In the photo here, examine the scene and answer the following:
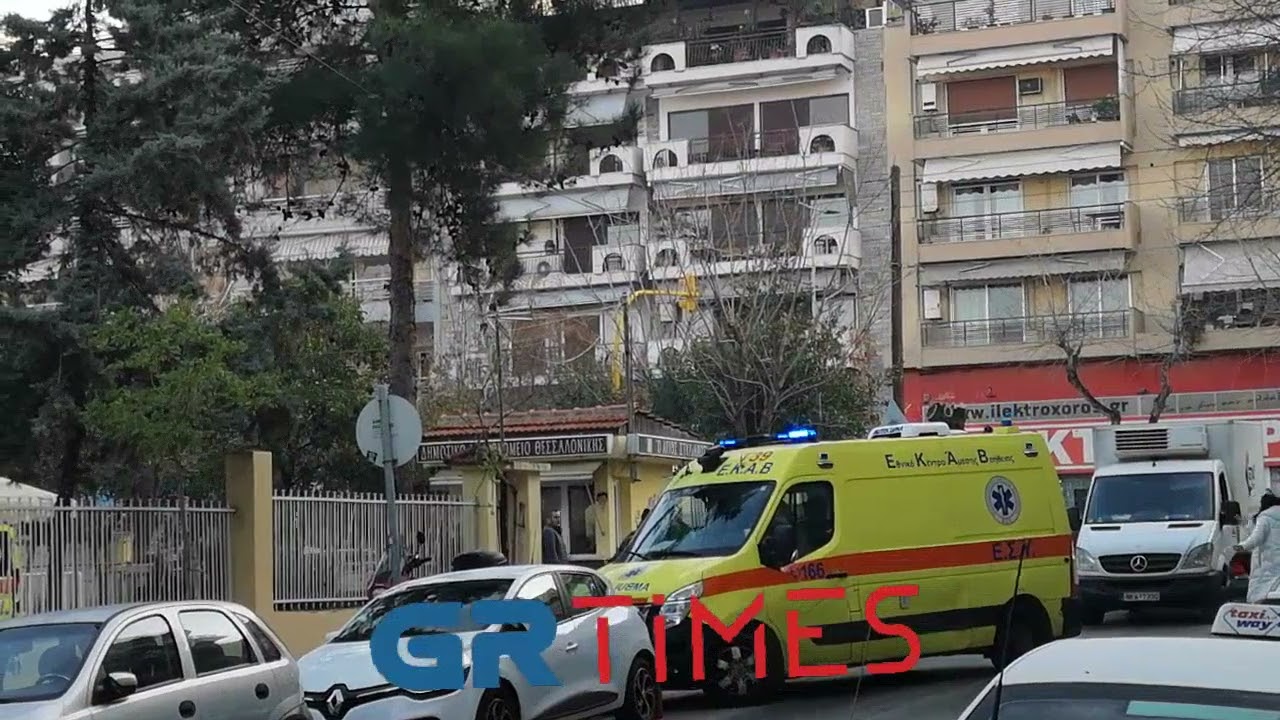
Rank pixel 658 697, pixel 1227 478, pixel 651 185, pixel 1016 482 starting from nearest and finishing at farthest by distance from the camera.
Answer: pixel 658 697 → pixel 1016 482 → pixel 1227 478 → pixel 651 185

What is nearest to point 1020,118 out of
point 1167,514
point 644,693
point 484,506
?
point 1167,514

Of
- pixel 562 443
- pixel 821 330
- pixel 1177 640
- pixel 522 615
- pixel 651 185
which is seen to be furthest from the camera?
pixel 651 185

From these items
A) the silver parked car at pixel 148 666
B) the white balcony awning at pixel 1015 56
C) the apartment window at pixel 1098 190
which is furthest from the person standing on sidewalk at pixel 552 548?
the white balcony awning at pixel 1015 56

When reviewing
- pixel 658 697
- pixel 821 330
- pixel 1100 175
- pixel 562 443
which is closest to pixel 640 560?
pixel 658 697

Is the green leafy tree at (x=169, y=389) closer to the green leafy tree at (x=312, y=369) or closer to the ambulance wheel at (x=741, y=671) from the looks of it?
the green leafy tree at (x=312, y=369)

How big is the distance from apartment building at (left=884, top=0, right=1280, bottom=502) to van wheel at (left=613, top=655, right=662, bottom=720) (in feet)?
103

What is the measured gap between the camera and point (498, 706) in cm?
1346

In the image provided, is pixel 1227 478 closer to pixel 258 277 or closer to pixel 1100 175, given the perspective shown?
pixel 258 277

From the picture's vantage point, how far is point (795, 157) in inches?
1906

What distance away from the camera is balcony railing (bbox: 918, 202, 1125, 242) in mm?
48375

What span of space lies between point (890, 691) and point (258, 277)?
12938 mm

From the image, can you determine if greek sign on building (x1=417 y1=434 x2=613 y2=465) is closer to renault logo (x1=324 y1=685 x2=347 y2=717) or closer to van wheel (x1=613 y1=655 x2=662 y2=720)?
van wheel (x1=613 y1=655 x2=662 y2=720)

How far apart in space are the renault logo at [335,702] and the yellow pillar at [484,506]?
12698mm

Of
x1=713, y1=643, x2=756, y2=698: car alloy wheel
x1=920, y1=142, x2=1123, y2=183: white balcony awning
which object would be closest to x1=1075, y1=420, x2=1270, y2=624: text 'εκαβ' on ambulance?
x1=713, y1=643, x2=756, y2=698: car alloy wheel
